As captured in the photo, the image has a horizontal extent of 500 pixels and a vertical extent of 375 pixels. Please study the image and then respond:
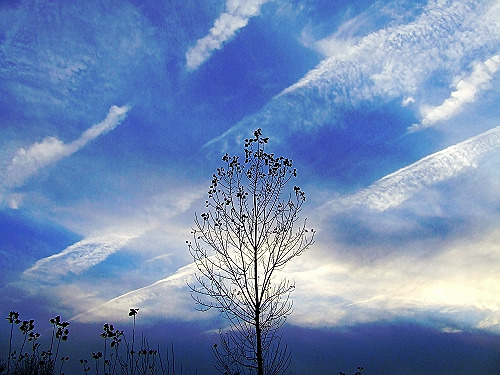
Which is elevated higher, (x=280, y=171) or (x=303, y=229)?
(x=280, y=171)

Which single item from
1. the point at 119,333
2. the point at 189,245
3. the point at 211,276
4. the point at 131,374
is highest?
the point at 189,245

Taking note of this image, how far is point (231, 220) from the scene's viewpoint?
1196cm

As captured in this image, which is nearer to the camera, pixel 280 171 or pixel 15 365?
pixel 15 365

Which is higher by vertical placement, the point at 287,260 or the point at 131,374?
the point at 287,260

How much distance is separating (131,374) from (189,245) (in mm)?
3486

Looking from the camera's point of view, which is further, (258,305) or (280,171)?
(280,171)

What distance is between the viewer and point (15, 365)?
37.4 feet

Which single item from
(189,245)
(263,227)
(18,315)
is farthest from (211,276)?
(18,315)

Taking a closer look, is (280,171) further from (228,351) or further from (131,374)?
(131,374)

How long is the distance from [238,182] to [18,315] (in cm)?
668

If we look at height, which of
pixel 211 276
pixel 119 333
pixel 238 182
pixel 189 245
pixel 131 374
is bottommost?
pixel 131 374

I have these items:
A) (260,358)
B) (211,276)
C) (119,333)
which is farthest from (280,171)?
(119,333)

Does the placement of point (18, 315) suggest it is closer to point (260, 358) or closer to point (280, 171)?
point (260, 358)

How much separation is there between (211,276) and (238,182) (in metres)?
2.61
